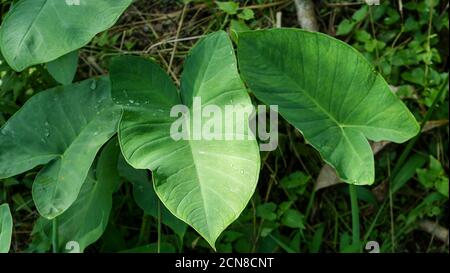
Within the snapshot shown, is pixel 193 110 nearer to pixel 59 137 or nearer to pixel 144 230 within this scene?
pixel 59 137

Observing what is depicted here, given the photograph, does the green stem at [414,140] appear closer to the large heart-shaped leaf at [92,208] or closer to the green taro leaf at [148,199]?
the green taro leaf at [148,199]

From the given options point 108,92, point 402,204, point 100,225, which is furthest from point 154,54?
point 402,204

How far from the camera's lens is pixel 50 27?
A: 4.11ft

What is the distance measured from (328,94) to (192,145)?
0.28m

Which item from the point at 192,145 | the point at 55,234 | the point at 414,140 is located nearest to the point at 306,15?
the point at 414,140

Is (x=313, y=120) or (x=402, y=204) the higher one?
(x=313, y=120)

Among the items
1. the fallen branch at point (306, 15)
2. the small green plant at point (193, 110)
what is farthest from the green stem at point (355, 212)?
the fallen branch at point (306, 15)

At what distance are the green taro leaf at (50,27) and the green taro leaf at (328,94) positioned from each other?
0.95ft

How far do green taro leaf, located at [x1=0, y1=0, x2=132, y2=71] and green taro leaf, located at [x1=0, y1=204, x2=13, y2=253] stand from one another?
10.6 inches

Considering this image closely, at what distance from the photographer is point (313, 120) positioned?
1.25m

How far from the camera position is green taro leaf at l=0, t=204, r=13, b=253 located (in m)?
1.24

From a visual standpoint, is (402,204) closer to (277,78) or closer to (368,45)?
(368,45)

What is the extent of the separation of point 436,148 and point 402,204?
0.17 meters
